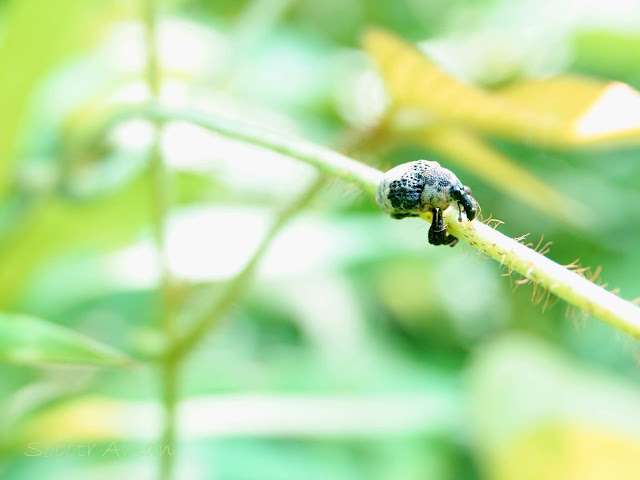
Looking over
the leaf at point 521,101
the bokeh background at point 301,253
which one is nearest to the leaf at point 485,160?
the bokeh background at point 301,253

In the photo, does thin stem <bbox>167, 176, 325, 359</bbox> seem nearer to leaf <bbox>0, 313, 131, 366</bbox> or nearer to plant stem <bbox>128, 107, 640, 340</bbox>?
leaf <bbox>0, 313, 131, 366</bbox>

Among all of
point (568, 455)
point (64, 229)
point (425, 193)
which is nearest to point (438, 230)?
point (425, 193)

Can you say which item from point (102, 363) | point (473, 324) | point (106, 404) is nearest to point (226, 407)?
point (106, 404)

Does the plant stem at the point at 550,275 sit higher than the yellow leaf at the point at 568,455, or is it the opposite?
the yellow leaf at the point at 568,455

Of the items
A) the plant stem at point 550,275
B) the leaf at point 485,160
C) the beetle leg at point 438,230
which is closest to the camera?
the plant stem at point 550,275

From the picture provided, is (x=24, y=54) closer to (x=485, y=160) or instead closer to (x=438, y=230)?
(x=485, y=160)

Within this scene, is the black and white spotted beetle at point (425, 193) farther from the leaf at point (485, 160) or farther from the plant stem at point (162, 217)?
the leaf at point (485, 160)

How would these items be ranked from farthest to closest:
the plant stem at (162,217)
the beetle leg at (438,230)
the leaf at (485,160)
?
the leaf at (485,160), the plant stem at (162,217), the beetle leg at (438,230)

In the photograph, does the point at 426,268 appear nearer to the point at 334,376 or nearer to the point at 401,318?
the point at 401,318
